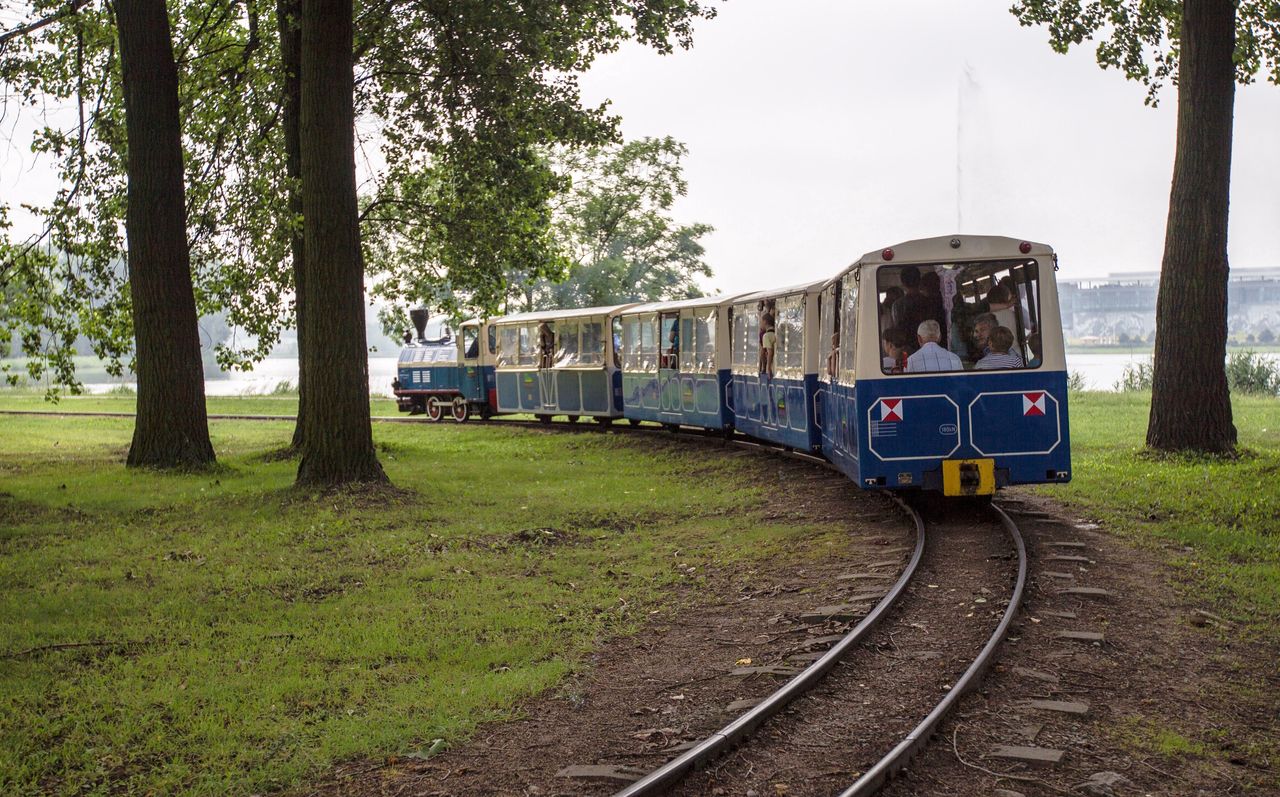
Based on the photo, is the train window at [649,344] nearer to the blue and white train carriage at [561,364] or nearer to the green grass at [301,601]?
the blue and white train carriage at [561,364]

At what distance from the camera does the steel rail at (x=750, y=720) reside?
19.1 feet

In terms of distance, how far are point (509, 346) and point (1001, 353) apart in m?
21.5

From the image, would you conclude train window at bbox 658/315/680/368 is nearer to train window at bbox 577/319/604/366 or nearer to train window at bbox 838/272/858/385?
train window at bbox 577/319/604/366

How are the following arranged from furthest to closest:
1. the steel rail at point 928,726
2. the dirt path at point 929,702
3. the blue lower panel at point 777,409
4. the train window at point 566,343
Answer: the train window at point 566,343 < the blue lower panel at point 777,409 < the dirt path at point 929,702 < the steel rail at point 928,726

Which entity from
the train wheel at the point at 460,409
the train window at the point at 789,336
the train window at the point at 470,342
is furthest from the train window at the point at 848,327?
the train wheel at the point at 460,409

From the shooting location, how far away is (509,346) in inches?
1319

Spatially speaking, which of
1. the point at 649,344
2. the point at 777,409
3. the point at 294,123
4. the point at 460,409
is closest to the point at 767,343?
the point at 777,409

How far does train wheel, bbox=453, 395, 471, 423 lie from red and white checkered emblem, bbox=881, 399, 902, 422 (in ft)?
76.4

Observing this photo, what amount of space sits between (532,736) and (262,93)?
19.1 metres

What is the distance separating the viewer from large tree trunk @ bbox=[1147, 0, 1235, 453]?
18.0m

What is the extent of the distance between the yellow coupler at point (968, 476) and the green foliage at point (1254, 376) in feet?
78.5

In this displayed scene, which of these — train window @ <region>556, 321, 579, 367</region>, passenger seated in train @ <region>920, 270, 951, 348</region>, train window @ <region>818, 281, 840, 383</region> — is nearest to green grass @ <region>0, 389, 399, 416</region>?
train window @ <region>556, 321, 579, 367</region>

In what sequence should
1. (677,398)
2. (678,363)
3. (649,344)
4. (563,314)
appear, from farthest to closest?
1. (563,314)
2. (649,344)
3. (677,398)
4. (678,363)

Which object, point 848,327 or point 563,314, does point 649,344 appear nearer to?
point 563,314
